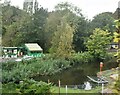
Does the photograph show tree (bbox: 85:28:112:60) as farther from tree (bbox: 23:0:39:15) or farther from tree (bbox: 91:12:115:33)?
tree (bbox: 23:0:39:15)

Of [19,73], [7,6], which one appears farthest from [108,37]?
[19,73]

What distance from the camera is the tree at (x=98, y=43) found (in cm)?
637

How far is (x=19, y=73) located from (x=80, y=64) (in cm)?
217

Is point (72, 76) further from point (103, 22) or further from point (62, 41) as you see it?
point (103, 22)

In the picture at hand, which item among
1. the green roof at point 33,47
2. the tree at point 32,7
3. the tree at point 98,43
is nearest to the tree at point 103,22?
the tree at point 98,43

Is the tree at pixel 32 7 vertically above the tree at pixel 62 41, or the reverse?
the tree at pixel 32 7

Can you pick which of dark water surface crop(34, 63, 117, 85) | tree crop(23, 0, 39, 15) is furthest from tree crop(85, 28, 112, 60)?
tree crop(23, 0, 39, 15)

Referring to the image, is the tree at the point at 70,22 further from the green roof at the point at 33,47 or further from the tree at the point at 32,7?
the tree at the point at 32,7

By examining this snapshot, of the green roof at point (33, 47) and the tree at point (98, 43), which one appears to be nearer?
the green roof at point (33, 47)

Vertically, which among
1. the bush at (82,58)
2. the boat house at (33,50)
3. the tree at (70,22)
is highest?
the tree at (70,22)

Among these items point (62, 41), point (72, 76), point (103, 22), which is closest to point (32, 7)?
point (62, 41)

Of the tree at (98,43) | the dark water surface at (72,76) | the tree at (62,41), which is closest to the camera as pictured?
the dark water surface at (72,76)

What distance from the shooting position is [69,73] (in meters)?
4.89

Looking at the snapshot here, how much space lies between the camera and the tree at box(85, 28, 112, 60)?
6.37 meters
